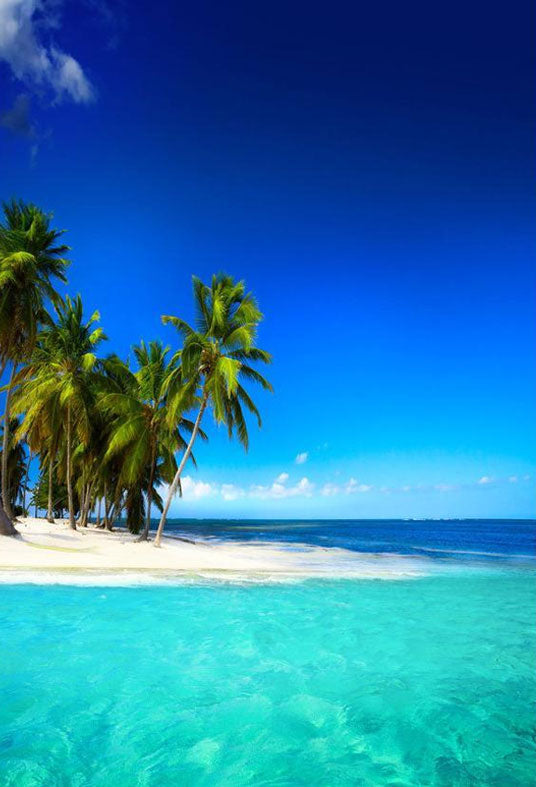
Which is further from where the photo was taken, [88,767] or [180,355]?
[180,355]

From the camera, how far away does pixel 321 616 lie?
23.2ft

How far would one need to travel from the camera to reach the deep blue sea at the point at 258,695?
114 inches

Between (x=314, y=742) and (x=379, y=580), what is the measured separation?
881cm

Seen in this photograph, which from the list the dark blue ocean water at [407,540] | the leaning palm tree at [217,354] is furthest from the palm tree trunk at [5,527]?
the dark blue ocean water at [407,540]

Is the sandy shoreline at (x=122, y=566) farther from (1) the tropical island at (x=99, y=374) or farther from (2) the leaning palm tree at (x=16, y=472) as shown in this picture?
(2) the leaning palm tree at (x=16, y=472)

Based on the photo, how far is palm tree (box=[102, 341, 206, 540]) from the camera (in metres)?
19.4

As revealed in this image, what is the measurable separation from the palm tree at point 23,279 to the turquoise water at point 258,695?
11043 millimetres

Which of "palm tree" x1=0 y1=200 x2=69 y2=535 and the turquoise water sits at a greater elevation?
"palm tree" x1=0 y1=200 x2=69 y2=535

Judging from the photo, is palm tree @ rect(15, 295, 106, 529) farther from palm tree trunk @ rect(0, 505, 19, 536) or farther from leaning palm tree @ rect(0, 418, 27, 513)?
leaning palm tree @ rect(0, 418, 27, 513)

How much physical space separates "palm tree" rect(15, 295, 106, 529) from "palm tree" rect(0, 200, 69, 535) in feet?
10.3

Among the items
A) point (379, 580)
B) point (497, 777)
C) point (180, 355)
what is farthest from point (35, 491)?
point (497, 777)

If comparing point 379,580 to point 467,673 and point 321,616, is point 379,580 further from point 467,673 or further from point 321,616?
point 467,673

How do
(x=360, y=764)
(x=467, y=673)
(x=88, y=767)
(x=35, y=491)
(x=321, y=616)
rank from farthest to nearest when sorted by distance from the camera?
(x=35, y=491)
(x=321, y=616)
(x=467, y=673)
(x=360, y=764)
(x=88, y=767)

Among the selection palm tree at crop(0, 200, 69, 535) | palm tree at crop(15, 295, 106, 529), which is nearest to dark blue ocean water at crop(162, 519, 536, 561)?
palm tree at crop(15, 295, 106, 529)
